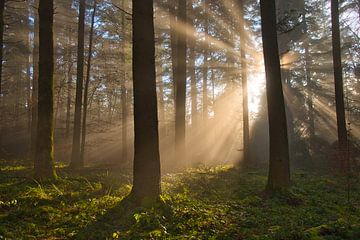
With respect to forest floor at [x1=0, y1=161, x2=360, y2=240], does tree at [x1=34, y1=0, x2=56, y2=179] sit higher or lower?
higher

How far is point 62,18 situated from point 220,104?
1693 cm

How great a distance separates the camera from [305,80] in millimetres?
29641

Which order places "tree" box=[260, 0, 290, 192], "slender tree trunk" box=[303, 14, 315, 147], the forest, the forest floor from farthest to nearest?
"slender tree trunk" box=[303, 14, 315, 147], "tree" box=[260, 0, 290, 192], the forest, the forest floor

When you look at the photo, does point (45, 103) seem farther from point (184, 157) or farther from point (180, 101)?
point (184, 157)

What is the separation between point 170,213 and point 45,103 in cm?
591

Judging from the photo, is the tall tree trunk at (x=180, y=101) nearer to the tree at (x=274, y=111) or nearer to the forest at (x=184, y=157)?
the forest at (x=184, y=157)

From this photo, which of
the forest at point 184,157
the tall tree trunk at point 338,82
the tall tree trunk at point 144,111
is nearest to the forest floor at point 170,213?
the forest at point 184,157

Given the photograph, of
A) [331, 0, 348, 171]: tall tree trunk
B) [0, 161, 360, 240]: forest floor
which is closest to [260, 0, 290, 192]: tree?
[0, 161, 360, 240]: forest floor

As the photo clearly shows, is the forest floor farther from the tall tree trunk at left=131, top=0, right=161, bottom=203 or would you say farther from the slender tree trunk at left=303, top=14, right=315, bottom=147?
the slender tree trunk at left=303, top=14, right=315, bottom=147

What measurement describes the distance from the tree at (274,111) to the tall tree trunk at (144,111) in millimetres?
4366

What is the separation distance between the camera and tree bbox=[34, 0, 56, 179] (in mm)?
10672

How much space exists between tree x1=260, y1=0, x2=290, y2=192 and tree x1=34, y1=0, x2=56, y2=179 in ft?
22.9

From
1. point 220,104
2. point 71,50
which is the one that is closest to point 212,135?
point 220,104

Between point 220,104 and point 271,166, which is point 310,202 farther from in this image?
point 220,104
